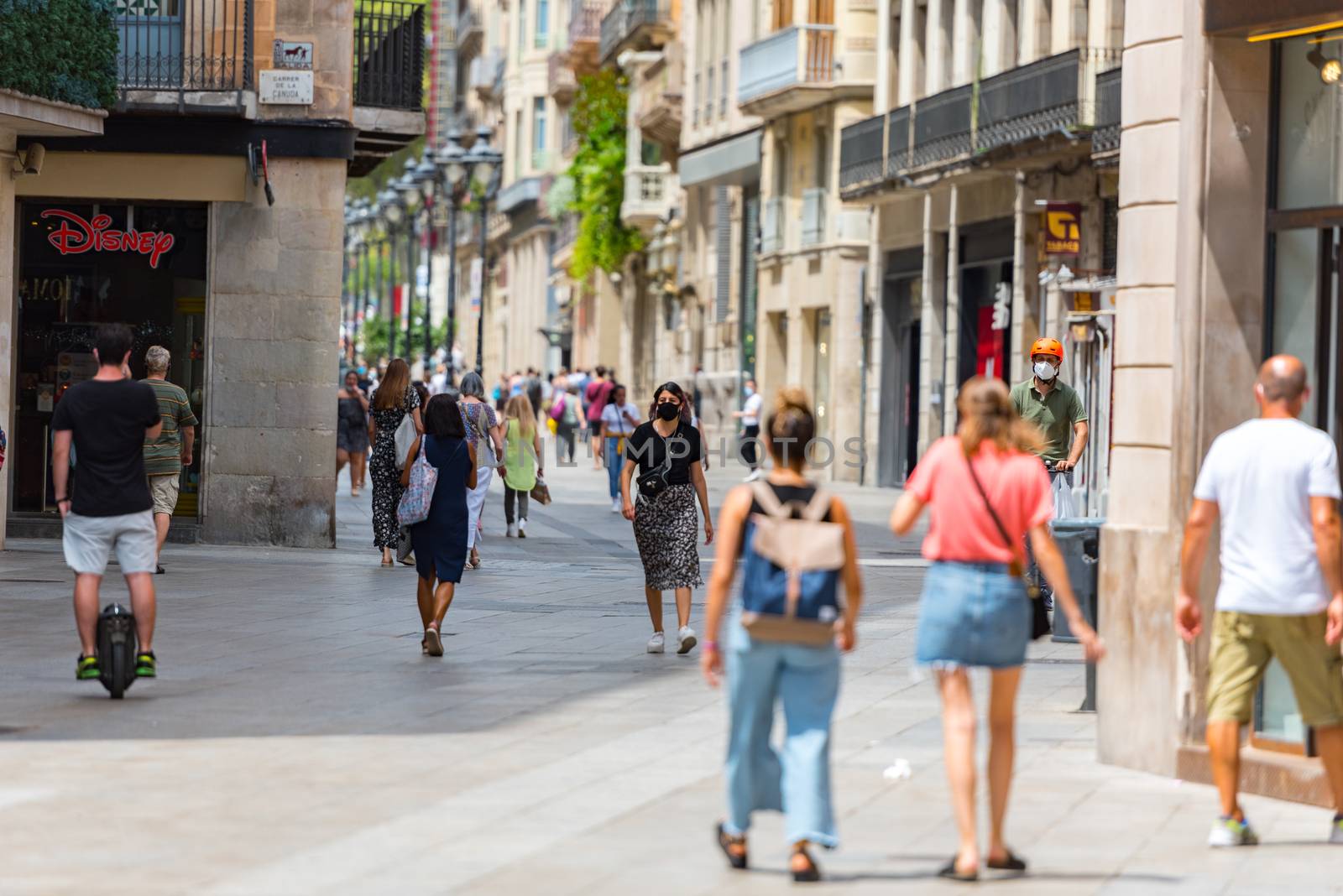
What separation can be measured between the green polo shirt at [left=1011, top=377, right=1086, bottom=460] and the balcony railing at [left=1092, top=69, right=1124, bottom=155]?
13.4 metres

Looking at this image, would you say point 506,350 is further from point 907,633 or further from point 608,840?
point 608,840

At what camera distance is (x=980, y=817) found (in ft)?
29.3

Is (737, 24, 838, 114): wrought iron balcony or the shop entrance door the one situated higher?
(737, 24, 838, 114): wrought iron balcony

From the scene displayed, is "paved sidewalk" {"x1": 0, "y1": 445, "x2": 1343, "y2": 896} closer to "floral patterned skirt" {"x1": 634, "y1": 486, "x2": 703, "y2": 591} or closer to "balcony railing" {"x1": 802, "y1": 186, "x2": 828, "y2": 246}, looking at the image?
"floral patterned skirt" {"x1": 634, "y1": 486, "x2": 703, "y2": 591}

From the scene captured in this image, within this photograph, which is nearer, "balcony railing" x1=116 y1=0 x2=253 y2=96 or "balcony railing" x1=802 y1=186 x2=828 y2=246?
"balcony railing" x1=116 y1=0 x2=253 y2=96

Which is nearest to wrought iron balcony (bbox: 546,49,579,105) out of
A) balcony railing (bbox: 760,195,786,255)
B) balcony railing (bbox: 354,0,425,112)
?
balcony railing (bbox: 760,195,786,255)

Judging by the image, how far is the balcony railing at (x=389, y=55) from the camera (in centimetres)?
2405

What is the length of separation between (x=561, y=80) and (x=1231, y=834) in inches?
2750

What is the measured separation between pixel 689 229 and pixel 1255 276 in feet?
154

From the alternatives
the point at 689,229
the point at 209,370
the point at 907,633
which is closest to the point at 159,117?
the point at 209,370

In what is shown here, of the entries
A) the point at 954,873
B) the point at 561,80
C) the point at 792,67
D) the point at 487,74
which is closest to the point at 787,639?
the point at 954,873

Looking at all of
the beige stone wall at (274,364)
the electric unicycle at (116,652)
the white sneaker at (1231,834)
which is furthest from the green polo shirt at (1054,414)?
the beige stone wall at (274,364)

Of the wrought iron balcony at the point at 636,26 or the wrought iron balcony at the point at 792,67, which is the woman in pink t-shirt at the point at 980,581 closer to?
the wrought iron balcony at the point at 792,67

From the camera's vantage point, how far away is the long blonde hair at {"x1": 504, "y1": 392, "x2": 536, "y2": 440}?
83.7 ft
